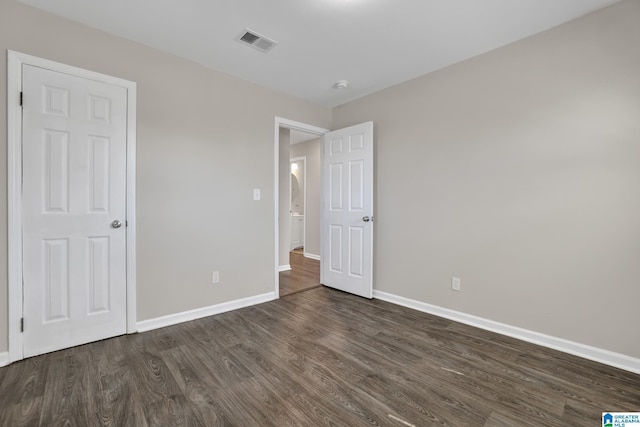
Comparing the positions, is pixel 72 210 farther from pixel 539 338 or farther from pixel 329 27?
pixel 539 338

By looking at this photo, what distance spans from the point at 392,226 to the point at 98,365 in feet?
9.50

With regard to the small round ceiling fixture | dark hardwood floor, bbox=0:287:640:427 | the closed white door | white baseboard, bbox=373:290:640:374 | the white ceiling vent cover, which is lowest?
dark hardwood floor, bbox=0:287:640:427

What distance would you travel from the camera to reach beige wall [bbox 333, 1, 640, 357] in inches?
77.7

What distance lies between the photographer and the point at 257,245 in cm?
327

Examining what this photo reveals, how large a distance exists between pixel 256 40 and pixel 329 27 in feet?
2.09

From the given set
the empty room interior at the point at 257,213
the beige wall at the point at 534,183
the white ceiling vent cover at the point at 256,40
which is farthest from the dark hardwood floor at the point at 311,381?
the white ceiling vent cover at the point at 256,40

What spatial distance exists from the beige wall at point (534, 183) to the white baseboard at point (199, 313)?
64.9 inches

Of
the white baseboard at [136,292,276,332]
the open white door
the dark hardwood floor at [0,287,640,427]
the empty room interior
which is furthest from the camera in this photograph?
the open white door

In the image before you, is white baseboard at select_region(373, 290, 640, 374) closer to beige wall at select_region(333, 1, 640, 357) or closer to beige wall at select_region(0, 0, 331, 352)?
beige wall at select_region(333, 1, 640, 357)

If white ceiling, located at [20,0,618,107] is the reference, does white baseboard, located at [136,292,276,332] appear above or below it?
below

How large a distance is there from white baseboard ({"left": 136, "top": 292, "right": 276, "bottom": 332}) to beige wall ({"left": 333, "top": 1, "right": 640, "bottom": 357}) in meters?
1.65

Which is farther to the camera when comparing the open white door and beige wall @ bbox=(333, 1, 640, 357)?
the open white door

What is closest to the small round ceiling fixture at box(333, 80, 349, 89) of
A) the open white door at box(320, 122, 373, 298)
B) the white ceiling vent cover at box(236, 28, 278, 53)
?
the open white door at box(320, 122, 373, 298)

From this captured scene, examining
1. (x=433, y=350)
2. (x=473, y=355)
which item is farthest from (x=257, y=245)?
(x=473, y=355)
